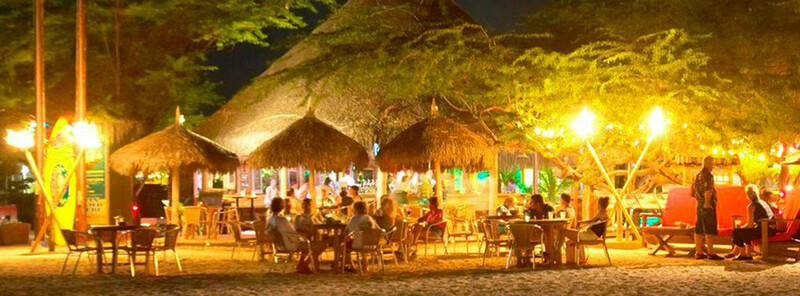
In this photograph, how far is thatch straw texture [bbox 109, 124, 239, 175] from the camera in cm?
1894

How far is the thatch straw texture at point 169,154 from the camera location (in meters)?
18.9

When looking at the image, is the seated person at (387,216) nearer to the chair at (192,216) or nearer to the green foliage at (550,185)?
the chair at (192,216)

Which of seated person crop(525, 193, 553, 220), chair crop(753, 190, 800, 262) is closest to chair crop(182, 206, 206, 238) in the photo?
seated person crop(525, 193, 553, 220)

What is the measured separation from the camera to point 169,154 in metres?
18.9

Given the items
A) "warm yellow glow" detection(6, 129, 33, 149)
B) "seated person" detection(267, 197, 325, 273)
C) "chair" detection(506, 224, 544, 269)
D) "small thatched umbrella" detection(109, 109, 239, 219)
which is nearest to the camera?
"seated person" detection(267, 197, 325, 273)

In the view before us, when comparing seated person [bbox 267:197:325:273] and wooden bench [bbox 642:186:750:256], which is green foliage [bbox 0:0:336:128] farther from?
wooden bench [bbox 642:186:750:256]

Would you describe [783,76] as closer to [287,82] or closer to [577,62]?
[577,62]

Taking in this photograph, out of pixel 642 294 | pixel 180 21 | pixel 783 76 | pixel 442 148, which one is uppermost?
pixel 180 21

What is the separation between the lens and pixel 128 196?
24.1m

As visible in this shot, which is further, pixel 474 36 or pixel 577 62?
pixel 474 36

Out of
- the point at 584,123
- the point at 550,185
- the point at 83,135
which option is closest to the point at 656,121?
the point at 584,123

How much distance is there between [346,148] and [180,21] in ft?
23.8

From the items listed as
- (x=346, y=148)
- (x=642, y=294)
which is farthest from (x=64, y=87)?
(x=642, y=294)

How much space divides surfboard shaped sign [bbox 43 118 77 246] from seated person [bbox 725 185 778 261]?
36.3ft
